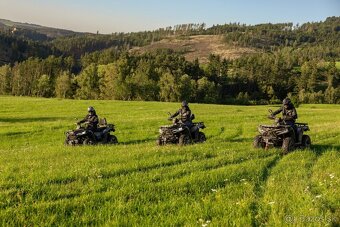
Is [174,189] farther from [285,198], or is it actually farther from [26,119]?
[26,119]

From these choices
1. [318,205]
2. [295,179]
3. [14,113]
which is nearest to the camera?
[318,205]

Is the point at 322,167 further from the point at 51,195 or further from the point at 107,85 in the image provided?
the point at 107,85

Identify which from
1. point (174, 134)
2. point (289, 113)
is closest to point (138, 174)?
point (174, 134)

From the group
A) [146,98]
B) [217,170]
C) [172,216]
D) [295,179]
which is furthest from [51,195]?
[146,98]

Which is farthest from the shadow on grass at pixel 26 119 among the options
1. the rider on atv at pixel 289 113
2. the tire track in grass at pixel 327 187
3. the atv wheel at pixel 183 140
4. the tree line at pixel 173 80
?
the tree line at pixel 173 80

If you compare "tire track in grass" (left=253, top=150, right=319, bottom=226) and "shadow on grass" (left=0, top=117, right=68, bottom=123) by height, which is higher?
"tire track in grass" (left=253, top=150, right=319, bottom=226)

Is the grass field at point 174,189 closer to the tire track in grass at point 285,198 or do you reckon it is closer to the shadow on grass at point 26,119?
the tire track in grass at point 285,198

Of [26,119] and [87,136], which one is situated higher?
[87,136]

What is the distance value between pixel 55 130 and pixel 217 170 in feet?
82.7

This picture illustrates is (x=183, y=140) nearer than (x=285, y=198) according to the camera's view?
No

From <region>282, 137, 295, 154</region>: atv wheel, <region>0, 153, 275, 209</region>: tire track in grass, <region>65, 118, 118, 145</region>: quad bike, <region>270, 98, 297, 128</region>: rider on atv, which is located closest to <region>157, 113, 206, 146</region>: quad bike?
<region>65, 118, 118, 145</region>: quad bike

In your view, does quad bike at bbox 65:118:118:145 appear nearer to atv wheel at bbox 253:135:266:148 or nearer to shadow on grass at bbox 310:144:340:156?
atv wheel at bbox 253:135:266:148

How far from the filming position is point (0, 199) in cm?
884

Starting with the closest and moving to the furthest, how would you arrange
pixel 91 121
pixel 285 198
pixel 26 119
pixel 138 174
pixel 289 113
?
pixel 285 198 < pixel 138 174 < pixel 289 113 < pixel 91 121 < pixel 26 119
